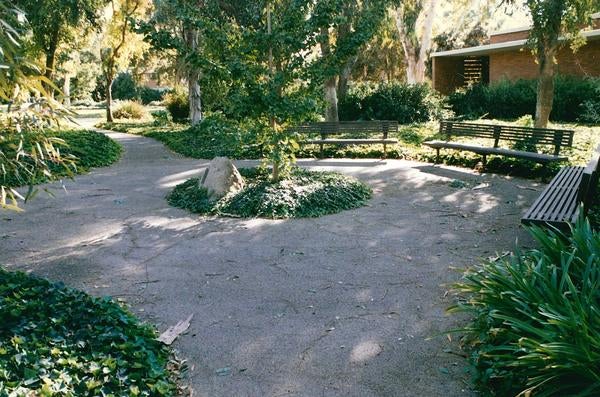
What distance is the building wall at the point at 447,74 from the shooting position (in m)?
28.4

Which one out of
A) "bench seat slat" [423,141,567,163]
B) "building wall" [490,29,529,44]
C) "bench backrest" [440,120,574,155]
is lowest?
"bench seat slat" [423,141,567,163]

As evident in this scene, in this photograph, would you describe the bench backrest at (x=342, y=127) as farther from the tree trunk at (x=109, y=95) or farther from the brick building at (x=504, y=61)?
the tree trunk at (x=109, y=95)

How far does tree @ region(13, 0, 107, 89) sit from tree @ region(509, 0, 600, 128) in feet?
44.2

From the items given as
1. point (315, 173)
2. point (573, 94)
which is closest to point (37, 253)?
point (315, 173)

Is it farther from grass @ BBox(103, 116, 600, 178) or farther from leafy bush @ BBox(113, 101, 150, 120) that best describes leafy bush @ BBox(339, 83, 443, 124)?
leafy bush @ BBox(113, 101, 150, 120)

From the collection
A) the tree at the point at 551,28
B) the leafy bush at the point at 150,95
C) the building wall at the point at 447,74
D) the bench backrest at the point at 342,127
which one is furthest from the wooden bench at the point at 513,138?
the leafy bush at the point at 150,95

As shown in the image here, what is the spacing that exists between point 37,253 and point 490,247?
19.1 ft

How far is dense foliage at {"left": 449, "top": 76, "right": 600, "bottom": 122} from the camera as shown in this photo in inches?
742

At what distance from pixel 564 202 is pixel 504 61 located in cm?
2097

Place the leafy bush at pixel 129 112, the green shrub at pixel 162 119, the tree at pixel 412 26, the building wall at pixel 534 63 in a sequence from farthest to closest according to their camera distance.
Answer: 1. the leafy bush at pixel 129 112
2. the tree at pixel 412 26
3. the green shrub at pixel 162 119
4. the building wall at pixel 534 63

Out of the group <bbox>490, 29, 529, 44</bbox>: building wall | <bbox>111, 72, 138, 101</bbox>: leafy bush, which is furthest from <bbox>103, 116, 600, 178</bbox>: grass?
<bbox>111, 72, 138, 101</bbox>: leafy bush

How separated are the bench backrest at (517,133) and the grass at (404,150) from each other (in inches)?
19.0

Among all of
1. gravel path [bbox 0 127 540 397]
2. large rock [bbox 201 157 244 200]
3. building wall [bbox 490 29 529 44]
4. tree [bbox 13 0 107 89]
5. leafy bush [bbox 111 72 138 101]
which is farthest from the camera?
leafy bush [bbox 111 72 138 101]

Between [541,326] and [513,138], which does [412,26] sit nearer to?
[513,138]
